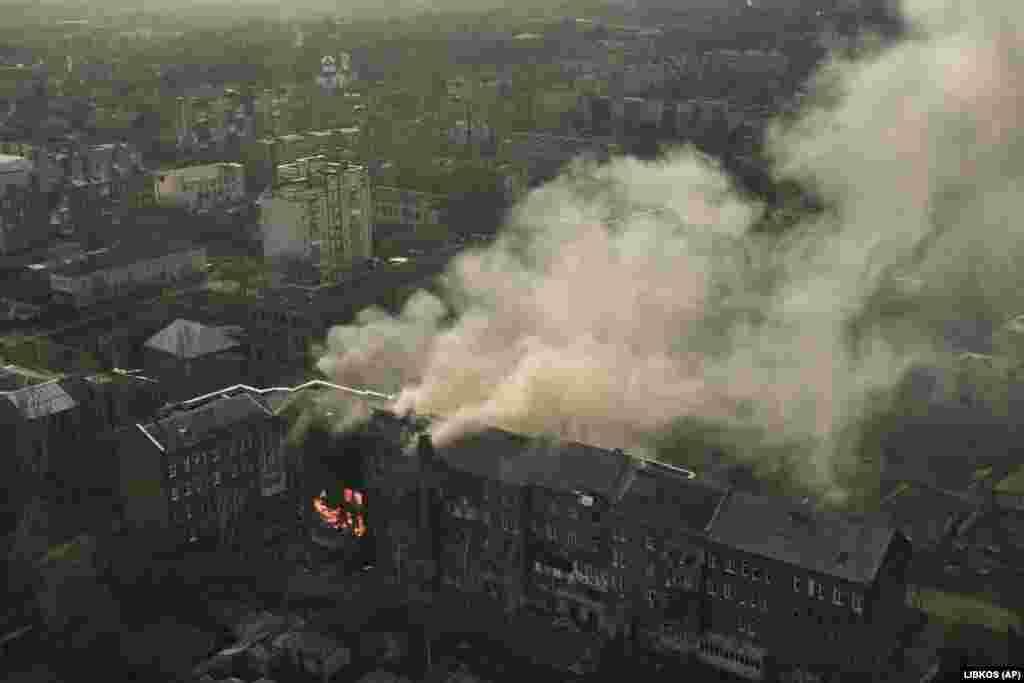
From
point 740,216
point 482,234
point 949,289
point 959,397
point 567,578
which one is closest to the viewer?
point 567,578

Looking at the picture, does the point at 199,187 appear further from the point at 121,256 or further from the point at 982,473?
the point at 982,473

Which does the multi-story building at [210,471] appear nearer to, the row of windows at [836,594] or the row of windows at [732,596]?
the row of windows at [732,596]

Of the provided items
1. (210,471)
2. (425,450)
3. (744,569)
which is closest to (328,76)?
(210,471)

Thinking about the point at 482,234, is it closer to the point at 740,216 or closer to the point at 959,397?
the point at 740,216

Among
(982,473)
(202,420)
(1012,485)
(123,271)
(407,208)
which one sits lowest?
(123,271)

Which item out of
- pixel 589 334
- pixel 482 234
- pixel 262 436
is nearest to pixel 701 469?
pixel 589 334
